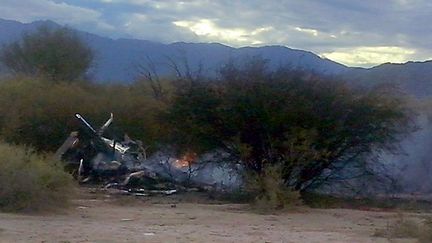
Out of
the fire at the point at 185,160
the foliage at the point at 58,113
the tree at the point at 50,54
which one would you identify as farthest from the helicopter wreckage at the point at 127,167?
the tree at the point at 50,54

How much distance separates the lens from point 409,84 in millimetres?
61969

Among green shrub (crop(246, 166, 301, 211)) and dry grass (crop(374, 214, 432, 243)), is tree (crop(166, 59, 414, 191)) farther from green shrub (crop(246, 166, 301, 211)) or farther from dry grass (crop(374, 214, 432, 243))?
dry grass (crop(374, 214, 432, 243))

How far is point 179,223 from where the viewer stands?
70.4 ft

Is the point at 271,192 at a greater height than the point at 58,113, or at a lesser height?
lesser

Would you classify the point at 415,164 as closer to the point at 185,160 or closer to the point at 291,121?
the point at 291,121

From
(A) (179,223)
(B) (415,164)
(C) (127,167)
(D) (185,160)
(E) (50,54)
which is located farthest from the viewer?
(E) (50,54)

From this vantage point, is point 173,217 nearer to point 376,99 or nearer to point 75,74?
point 376,99

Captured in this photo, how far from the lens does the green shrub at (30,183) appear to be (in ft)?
71.8

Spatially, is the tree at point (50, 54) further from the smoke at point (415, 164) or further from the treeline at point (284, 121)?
the treeline at point (284, 121)

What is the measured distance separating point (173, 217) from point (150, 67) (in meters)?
21.3

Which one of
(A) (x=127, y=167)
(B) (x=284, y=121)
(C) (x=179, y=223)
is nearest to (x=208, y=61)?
(A) (x=127, y=167)


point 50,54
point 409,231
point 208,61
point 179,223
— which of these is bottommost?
point 179,223

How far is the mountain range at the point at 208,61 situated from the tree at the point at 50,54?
131 centimetres

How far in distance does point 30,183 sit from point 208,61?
39.7 meters
